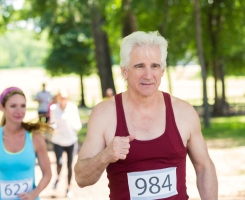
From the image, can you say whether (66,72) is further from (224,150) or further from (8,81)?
(8,81)

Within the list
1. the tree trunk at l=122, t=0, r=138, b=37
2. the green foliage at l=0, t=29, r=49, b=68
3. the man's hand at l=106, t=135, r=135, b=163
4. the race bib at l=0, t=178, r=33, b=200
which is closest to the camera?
the man's hand at l=106, t=135, r=135, b=163

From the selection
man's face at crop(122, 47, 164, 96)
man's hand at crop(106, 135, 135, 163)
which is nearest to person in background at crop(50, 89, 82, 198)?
man's face at crop(122, 47, 164, 96)

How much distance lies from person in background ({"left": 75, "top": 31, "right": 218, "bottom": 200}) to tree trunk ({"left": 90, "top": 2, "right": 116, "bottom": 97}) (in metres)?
26.2

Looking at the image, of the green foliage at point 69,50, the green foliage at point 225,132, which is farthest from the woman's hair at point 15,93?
the green foliage at point 69,50

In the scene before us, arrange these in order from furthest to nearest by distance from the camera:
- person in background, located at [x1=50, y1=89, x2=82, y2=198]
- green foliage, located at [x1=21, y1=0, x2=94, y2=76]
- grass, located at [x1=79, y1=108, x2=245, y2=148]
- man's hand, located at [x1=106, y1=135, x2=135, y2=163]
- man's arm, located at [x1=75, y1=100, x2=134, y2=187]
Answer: green foliage, located at [x1=21, y1=0, x2=94, y2=76], grass, located at [x1=79, y1=108, x2=245, y2=148], person in background, located at [x1=50, y1=89, x2=82, y2=198], man's arm, located at [x1=75, y1=100, x2=134, y2=187], man's hand, located at [x1=106, y1=135, x2=135, y2=163]

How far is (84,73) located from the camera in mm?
51875

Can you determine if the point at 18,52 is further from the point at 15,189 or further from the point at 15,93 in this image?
the point at 15,189

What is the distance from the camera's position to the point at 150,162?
12.2 feet

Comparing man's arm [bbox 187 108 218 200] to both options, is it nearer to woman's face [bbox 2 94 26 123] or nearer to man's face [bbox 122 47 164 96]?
man's face [bbox 122 47 164 96]

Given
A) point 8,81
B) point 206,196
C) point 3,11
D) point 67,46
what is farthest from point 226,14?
point 8,81

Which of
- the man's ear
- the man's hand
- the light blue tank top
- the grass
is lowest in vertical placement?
the grass

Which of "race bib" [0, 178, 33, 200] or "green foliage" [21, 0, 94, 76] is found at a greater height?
"green foliage" [21, 0, 94, 76]

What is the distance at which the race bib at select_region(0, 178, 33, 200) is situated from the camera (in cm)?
533

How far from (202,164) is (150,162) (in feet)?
1.48
